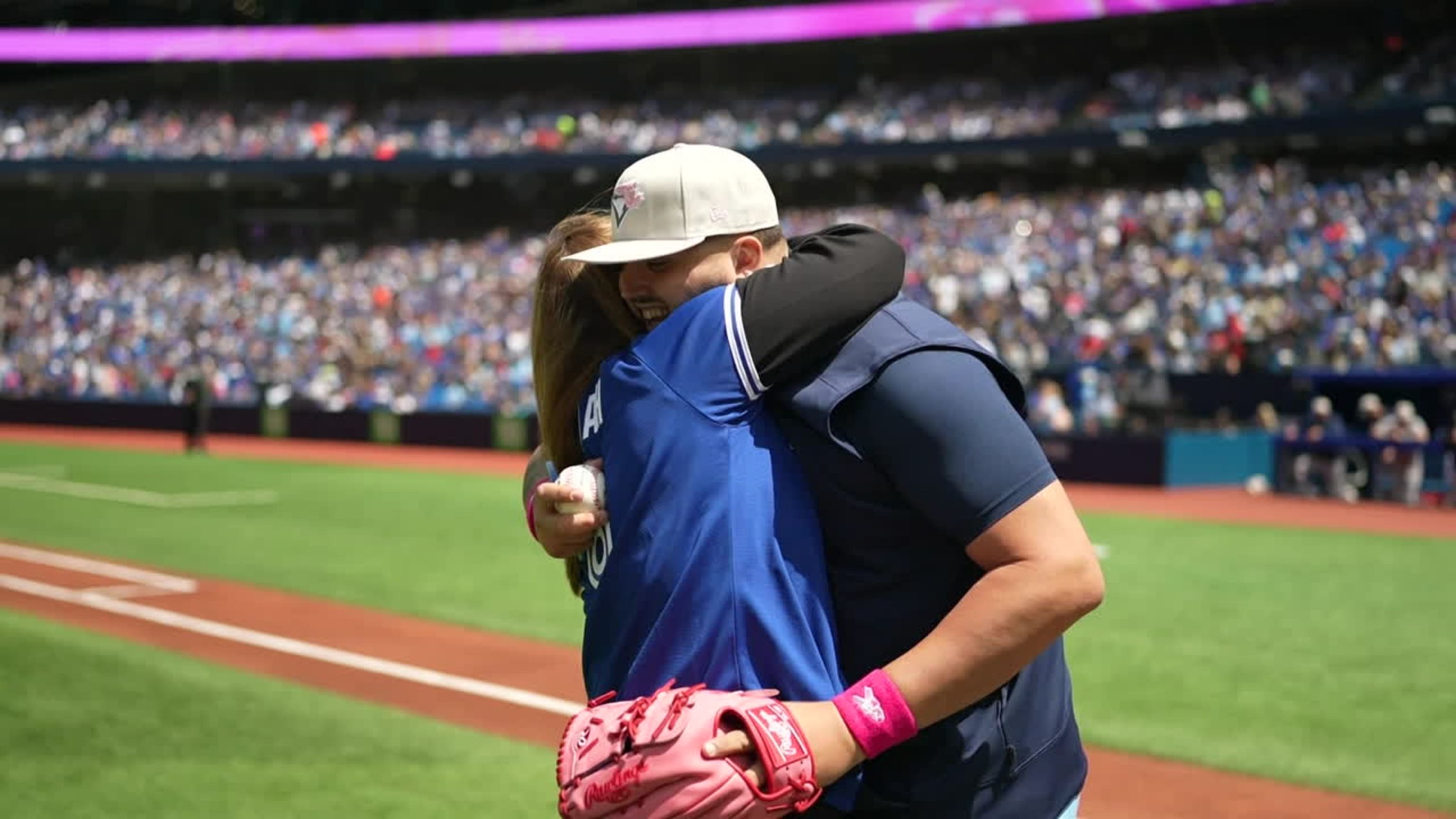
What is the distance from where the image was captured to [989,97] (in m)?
40.4

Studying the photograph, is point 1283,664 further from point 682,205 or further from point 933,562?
point 682,205

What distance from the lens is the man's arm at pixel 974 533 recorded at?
6.50ft

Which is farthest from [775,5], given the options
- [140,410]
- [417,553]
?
[417,553]

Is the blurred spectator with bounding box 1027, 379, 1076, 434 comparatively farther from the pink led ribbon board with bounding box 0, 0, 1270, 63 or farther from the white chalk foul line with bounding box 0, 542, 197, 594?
the pink led ribbon board with bounding box 0, 0, 1270, 63

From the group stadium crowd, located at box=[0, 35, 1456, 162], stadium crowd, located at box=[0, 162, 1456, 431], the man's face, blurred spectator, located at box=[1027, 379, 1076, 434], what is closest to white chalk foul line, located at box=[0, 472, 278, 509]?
stadium crowd, located at box=[0, 162, 1456, 431]

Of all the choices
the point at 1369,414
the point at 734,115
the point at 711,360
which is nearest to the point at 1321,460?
the point at 1369,414

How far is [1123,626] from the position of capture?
35.1 ft

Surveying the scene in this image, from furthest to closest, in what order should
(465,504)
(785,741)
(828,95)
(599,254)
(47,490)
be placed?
(828,95)
(47,490)
(465,504)
(599,254)
(785,741)

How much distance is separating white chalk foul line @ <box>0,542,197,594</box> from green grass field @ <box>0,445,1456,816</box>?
1.34ft

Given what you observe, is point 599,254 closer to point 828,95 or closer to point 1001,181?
point 1001,181

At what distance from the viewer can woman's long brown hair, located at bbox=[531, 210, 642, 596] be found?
2.43 metres

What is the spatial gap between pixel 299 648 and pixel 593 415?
788cm

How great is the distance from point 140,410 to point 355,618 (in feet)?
83.6

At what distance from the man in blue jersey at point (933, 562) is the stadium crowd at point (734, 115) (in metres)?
32.8
